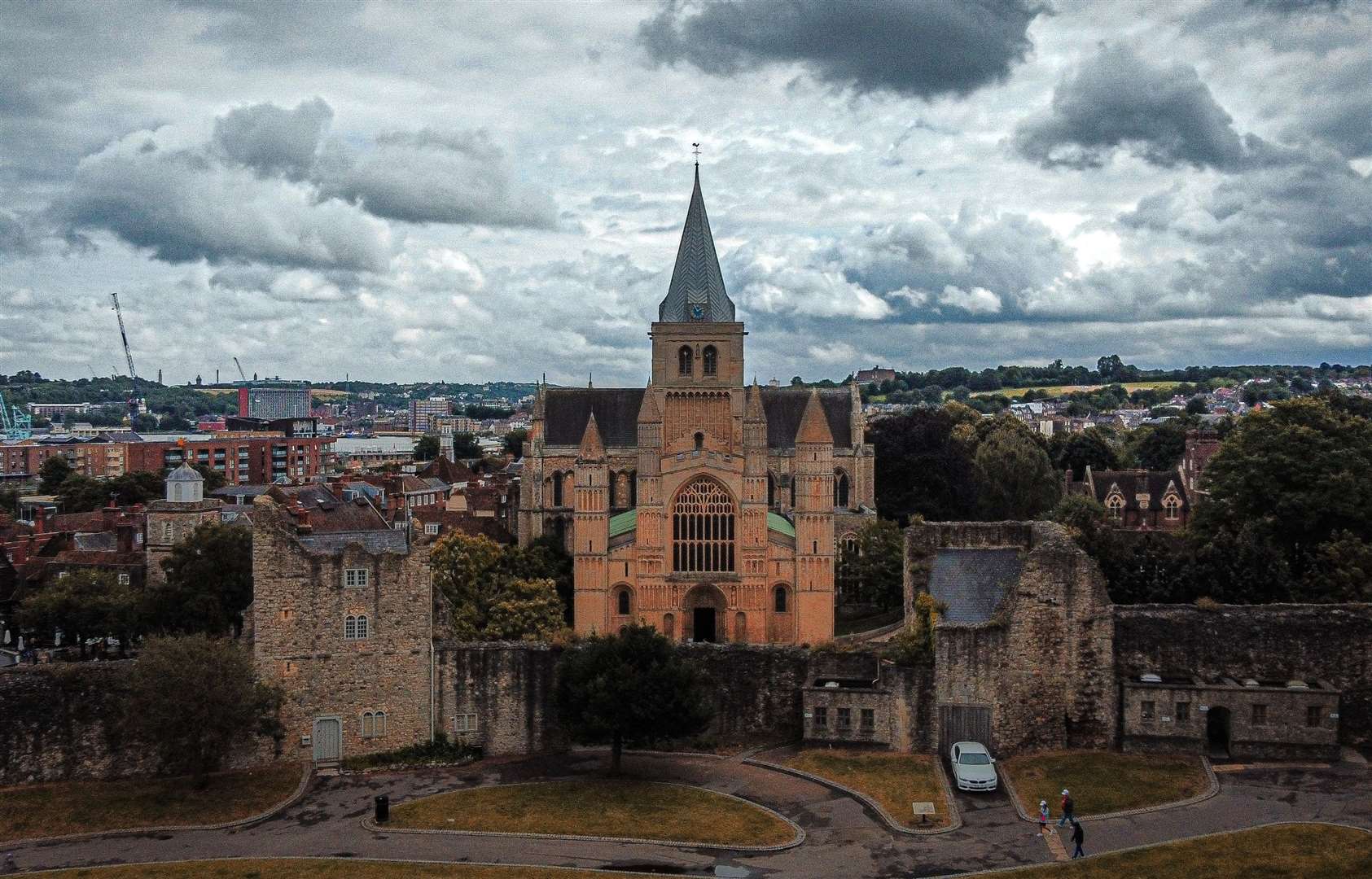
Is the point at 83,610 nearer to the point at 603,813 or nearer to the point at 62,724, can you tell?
the point at 62,724

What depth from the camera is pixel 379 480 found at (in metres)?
106

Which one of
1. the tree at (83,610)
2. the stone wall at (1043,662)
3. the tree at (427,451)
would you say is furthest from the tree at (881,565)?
the tree at (427,451)

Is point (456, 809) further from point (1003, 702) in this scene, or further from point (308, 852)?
point (1003, 702)

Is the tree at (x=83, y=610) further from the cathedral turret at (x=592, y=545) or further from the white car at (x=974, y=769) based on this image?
the white car at (x=974, y=769)

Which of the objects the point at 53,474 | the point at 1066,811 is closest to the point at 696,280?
the point at 1066,811

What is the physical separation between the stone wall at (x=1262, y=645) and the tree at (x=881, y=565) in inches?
973

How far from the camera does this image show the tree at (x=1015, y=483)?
84.8m

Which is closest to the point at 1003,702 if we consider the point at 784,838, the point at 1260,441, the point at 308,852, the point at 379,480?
the point at 784,838

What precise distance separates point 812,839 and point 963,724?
7047 millimetres

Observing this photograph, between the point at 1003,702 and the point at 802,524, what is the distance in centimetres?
3098

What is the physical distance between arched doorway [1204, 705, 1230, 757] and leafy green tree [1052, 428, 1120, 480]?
7915 centimetres

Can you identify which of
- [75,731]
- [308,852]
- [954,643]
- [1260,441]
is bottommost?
[308,852]

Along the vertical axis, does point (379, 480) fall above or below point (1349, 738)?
above

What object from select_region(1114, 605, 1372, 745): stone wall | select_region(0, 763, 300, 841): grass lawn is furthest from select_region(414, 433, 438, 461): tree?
select_region(1114, 605, 1372, 745): stone wall
